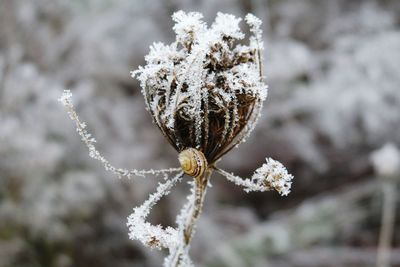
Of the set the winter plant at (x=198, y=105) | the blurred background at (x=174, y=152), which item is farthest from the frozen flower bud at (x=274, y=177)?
the blurred background at (x=174, y=152)

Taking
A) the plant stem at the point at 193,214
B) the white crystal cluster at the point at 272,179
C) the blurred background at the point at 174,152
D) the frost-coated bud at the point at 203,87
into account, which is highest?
the blurred background at the point at 174,152

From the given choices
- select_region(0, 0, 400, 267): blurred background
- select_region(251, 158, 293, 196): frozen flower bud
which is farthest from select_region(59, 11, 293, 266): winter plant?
select_region(0, 0, 400, 267): blurred background

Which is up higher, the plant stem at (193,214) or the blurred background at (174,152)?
the blurred background at (174,152)

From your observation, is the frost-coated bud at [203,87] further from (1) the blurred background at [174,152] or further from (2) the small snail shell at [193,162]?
(1) the blurred background at [174,152]

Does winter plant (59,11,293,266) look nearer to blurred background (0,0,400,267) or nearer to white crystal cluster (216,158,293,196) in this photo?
white crystal cluster (216,158,293,196)

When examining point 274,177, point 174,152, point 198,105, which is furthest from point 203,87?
point 174,152

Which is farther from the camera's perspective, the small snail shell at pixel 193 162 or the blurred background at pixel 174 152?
the blurred background at pixel 174 152
